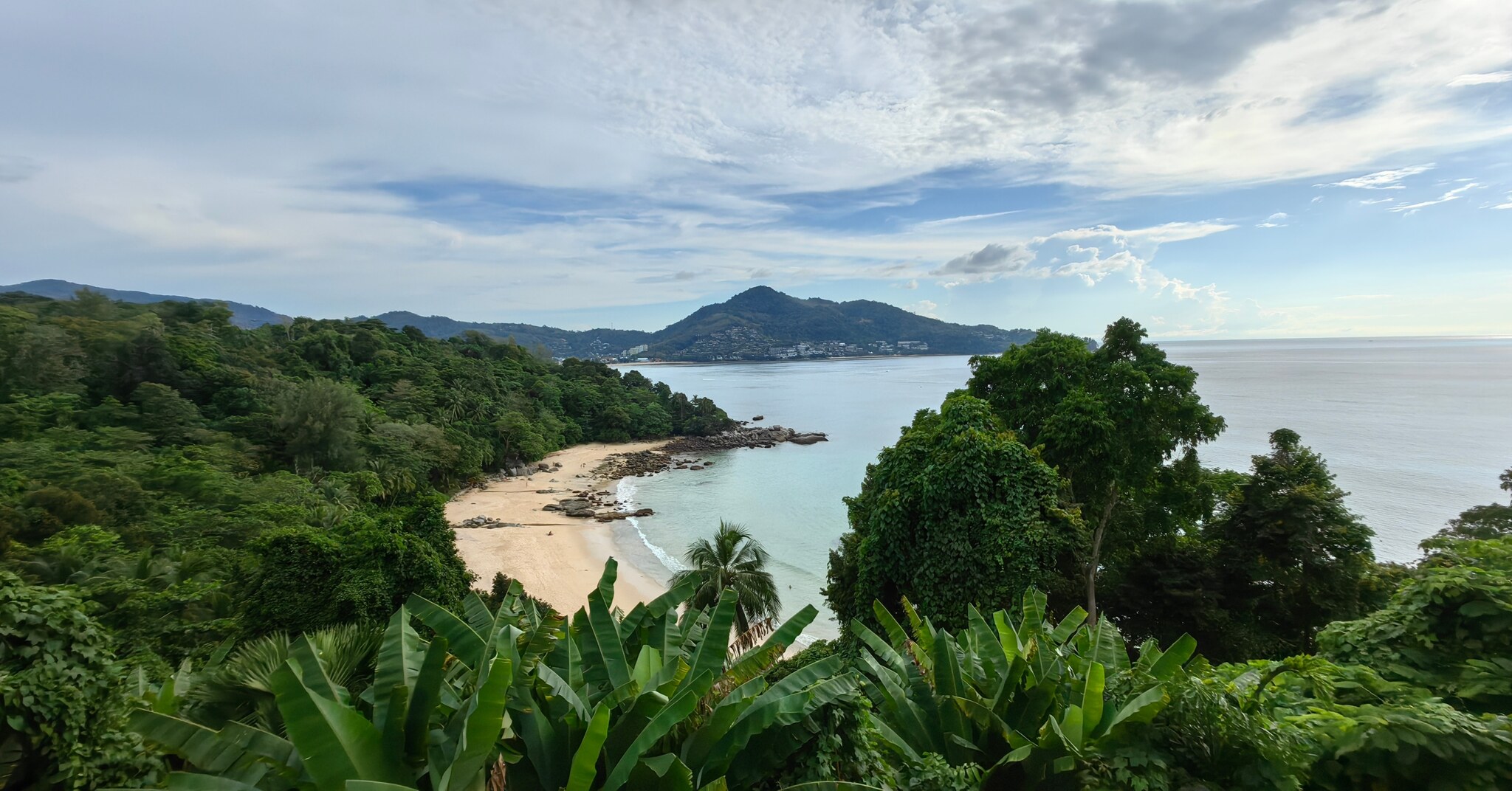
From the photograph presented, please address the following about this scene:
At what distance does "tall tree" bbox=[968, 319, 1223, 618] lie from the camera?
1232 cm

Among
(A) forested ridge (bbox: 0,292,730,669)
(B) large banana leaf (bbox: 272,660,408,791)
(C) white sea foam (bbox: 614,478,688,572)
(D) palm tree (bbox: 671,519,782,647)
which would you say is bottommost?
(C) white sea foam (bbox: 614,478,688,572)

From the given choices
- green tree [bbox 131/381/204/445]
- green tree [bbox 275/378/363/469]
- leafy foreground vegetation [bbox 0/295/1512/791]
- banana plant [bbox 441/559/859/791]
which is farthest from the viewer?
green tree [bbox 275/378/363/469]

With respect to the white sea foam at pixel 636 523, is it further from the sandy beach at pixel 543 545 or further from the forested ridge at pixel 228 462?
the forested ridge at pixel 228 462

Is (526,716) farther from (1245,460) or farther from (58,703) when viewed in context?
(1245,460)

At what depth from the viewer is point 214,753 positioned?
2625 mm

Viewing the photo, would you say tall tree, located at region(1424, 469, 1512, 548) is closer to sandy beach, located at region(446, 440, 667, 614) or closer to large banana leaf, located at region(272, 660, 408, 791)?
large banana leaf, located at region(272, 660, 408, 791)

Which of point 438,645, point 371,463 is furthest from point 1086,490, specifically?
point 371,463

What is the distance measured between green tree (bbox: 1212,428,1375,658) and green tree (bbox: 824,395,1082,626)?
297 cm

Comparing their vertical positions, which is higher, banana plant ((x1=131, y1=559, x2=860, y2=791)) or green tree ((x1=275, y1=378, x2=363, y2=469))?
banana plant ((x1=131, y1=559, x2=860, y2=791))

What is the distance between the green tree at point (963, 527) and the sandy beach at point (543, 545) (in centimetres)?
769

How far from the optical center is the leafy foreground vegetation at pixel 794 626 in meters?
2.77

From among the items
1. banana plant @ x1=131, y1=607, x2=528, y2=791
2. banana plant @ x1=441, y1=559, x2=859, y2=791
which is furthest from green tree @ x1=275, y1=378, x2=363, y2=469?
banana plant @ x1=441, y1=559, x2=859, y2=791

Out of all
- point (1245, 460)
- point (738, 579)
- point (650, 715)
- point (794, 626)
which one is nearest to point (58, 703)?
point (650, 715)

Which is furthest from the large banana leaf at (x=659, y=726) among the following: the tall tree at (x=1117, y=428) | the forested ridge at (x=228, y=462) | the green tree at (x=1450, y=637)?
the tall tree at (x=1117, y=428)
